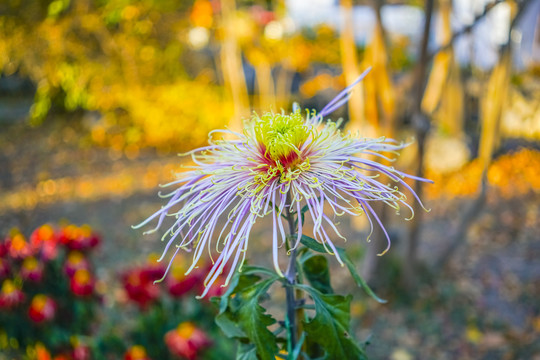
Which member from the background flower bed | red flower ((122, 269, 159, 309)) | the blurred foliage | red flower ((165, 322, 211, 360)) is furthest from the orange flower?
Result: the blurred foliage

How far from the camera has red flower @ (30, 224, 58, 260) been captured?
2.34 metres

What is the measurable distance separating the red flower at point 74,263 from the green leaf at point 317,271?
1663 mm

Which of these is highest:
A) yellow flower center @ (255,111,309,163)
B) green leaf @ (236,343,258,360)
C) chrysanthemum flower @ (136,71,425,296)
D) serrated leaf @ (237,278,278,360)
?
yellow flower center @ (255,111,309,163)

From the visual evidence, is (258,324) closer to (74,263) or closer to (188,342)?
(188,342)

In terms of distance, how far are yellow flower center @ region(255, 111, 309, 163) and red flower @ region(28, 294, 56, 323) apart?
172cm

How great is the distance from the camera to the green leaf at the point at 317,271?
0.95 metres

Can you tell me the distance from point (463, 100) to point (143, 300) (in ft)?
19.0

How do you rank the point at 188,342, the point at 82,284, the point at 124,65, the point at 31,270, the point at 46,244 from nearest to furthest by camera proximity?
the point at 188,342 < the point at 82,284 < the point at 31,270 < the point at 46,244 < the point at 124,65

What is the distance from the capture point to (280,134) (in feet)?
2.67

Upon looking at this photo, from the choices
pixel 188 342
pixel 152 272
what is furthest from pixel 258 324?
pixel 152 272

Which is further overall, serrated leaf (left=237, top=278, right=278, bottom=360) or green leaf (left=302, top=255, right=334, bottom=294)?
green leaf (left=302, top=255, right=334, bottom=294)

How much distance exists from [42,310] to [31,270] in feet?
0.86

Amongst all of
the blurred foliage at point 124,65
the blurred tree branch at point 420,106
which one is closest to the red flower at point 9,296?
the blurred tree branch at point 420,106

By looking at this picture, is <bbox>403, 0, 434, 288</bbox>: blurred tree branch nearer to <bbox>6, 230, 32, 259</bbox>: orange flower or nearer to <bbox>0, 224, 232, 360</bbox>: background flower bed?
<bbox>0, 224, 232, 360</bbox>: background flower bed
